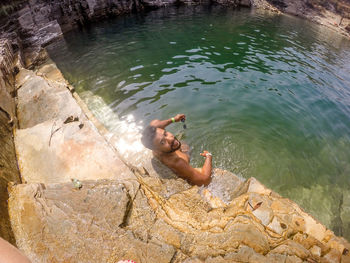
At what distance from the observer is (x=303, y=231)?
2793 mm

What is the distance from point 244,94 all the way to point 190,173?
4.79m

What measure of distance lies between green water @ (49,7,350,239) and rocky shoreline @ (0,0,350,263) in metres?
1.54

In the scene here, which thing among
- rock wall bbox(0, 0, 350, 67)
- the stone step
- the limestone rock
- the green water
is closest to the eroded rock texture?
the limestone rock

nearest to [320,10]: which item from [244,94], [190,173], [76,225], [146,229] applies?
[244,94]

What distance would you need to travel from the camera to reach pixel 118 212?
2.43 metres

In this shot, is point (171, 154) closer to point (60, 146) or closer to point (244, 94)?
point (60, 146)

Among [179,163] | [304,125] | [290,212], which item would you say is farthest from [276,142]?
[179,163]

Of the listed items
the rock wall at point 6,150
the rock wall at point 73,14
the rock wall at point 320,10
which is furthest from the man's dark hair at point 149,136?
the rock wall at point 320,10

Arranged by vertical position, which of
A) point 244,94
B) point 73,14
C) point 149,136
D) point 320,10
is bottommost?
point 244,94

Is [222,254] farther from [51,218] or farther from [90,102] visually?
[90,102]

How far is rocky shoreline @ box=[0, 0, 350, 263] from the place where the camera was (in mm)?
2113

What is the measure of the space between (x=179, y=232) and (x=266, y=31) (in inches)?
720

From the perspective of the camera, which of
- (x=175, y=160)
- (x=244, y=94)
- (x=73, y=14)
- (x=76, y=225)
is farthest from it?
(x=73, y=14)

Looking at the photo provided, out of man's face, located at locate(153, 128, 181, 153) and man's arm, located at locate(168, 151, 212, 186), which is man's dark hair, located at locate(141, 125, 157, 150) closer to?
man's face, located at locate(153, 128, 181, 153)
